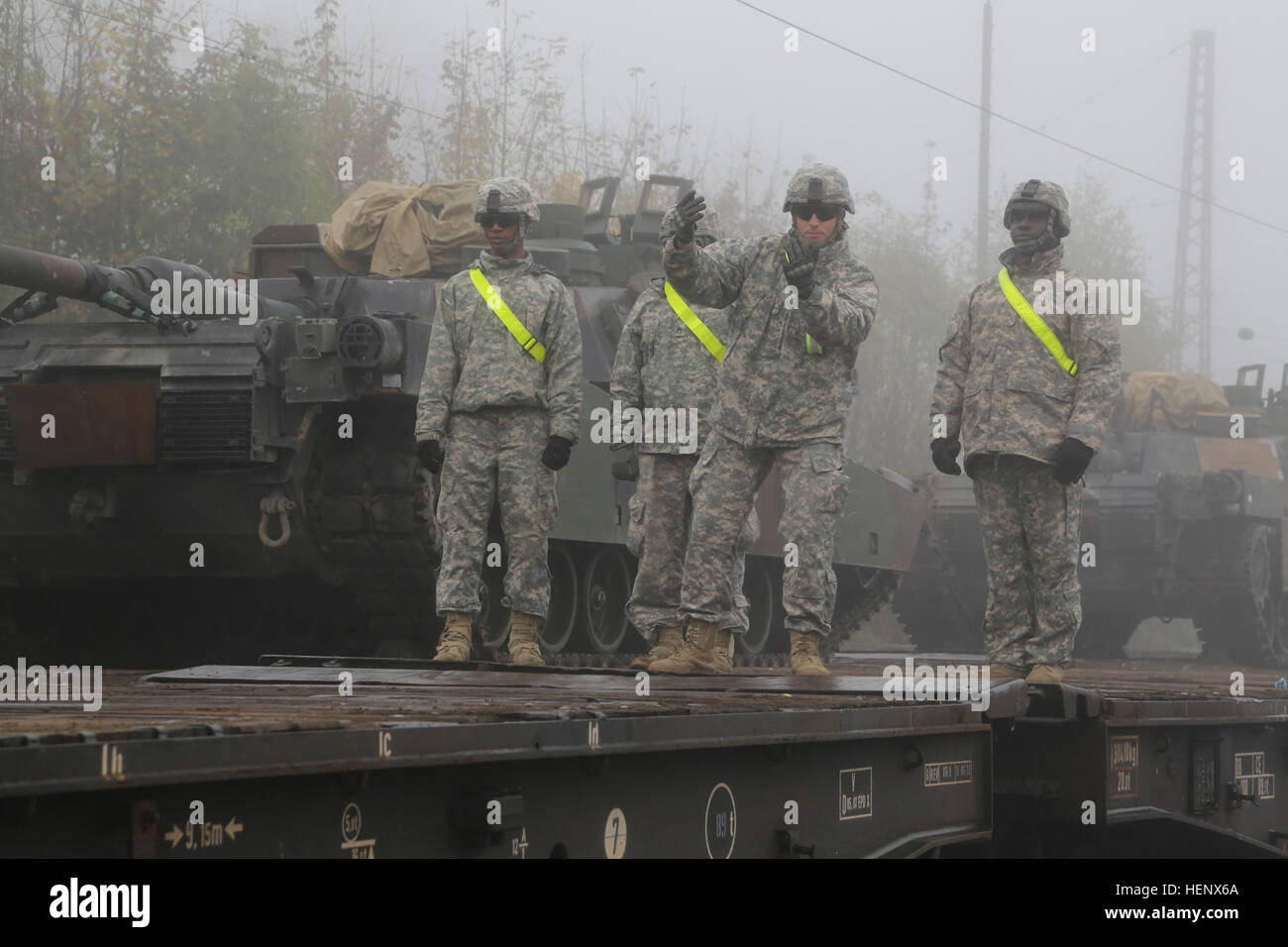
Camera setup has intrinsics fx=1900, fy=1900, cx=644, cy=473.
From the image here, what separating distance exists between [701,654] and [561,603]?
5.20m

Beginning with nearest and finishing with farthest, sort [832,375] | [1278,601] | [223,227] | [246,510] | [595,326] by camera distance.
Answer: [832,375], [246,510], [595,326], [1278,601], [223,227]

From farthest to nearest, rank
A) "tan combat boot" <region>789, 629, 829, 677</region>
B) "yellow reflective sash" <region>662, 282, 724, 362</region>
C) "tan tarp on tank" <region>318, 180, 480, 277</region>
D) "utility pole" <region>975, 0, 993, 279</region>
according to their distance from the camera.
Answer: "utility pole" <region>975, 0, 993, 279</region> → "tan tarp on tank" <region>318, 180, 480, 277</region> → "yellow reflective sash" <region>662, 282, 724, 362</region> → "tan combat boot" <region>789, 629, 829, 677</region>

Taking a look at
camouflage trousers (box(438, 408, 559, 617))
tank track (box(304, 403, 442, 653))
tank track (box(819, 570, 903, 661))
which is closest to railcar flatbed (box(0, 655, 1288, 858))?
camouflage trousers (box(438, 408, 559, 617))

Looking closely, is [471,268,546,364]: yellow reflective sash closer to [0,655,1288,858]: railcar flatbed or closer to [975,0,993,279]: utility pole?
[0,655,1288,858]: railcar flatbed

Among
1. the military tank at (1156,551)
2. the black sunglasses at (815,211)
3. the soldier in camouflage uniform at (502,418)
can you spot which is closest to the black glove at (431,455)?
the soldier in camouflage uniform at (502,418)

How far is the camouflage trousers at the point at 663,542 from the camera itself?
24.6ft

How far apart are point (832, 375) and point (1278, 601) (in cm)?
1420

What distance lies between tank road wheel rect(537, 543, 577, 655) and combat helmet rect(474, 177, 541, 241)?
428 cm

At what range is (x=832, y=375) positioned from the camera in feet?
23.0

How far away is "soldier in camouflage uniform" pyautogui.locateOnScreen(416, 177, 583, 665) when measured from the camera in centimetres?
747

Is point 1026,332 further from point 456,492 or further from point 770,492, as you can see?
point 770,492

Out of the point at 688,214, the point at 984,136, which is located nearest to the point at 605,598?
the point at 688,214
